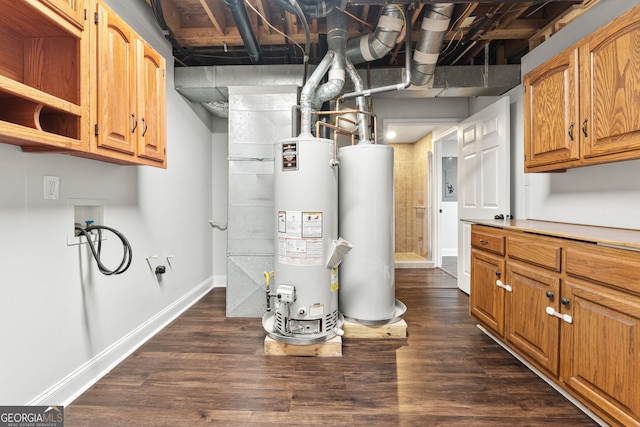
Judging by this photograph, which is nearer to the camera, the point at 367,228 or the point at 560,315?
the point at 560,315

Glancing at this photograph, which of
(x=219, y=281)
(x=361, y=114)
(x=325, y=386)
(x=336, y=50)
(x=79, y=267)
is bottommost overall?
(x=325, y=386)

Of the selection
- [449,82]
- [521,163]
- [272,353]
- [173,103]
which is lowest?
[272,353]

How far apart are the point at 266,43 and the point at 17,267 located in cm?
265

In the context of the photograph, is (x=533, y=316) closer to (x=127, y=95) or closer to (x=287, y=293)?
(x=287, y=293)

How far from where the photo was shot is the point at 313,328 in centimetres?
223

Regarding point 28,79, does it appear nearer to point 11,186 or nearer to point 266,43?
point 11,186

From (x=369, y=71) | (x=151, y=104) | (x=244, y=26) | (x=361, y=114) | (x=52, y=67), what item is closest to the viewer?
(x=52, y=67)

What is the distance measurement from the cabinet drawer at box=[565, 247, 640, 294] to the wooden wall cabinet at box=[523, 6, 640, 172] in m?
0.59

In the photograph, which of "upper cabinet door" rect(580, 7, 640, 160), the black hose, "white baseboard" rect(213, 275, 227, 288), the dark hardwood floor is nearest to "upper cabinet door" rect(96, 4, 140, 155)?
the black hose

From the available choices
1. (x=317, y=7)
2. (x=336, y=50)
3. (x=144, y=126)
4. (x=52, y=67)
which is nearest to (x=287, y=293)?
(x=144, y=126)

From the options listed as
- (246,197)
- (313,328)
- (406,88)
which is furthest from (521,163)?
(246,197)

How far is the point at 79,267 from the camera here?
5.87 feet

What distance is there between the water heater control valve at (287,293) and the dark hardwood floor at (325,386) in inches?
16.5

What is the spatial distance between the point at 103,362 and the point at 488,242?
2.79 metres
